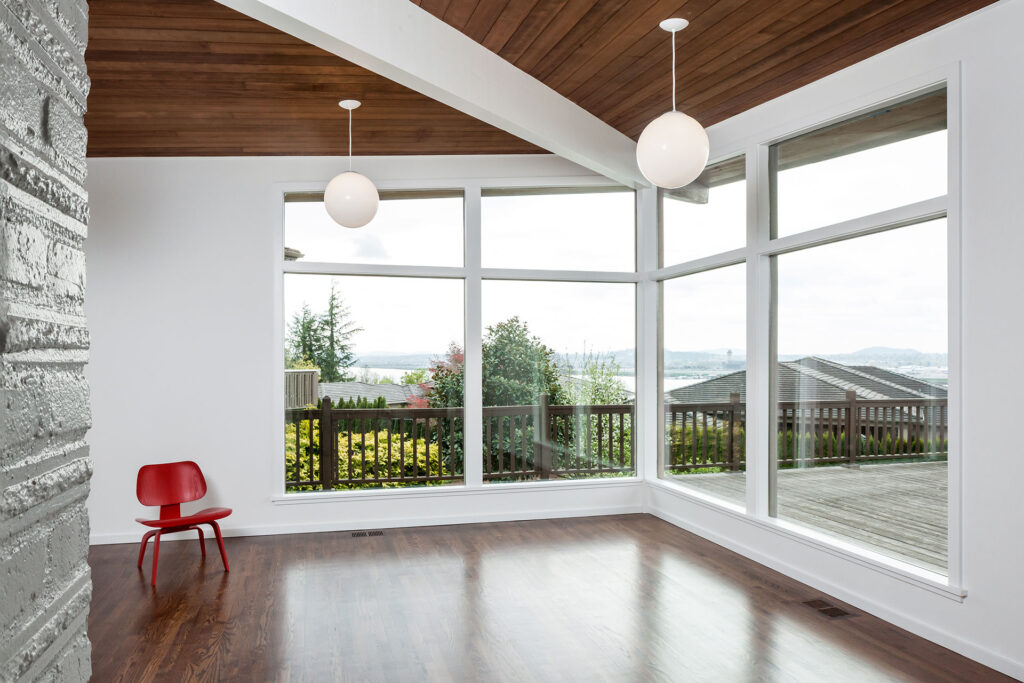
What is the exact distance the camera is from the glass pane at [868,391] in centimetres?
349

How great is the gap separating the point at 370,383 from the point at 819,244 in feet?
10.8

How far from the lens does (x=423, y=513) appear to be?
5.59 m

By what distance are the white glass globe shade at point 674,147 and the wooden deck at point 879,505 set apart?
5.95ft

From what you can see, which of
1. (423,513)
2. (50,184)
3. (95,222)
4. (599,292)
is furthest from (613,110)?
Answer: (50,184)

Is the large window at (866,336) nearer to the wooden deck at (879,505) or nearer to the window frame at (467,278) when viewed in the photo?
the wooden deck at (879,505)

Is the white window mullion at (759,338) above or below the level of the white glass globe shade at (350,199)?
below

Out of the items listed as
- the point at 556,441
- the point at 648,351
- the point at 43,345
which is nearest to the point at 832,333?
the point at 648,351

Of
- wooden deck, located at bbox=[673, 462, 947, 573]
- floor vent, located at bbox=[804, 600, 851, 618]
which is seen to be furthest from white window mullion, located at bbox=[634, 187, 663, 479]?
floor vent, located at bbox=[804, 600, 851, 618]

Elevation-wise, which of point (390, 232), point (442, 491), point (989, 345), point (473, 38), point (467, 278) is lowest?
point (442, 491)

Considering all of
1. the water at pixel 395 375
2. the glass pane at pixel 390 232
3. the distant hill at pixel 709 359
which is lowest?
the water at pixel 395 375

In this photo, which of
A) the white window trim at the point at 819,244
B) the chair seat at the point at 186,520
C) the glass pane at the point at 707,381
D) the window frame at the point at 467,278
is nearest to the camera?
the white window trim at the point at 819,244

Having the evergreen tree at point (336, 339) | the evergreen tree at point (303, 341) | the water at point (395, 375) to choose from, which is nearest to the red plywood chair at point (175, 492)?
the evergreen tree at point (303, 341)

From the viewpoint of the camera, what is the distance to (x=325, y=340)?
5535 mm

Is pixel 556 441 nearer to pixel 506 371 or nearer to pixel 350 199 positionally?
pixel 506 371
